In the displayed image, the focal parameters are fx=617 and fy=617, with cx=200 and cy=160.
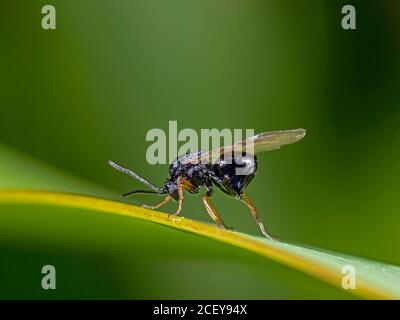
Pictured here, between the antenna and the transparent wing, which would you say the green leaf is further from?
the antenna

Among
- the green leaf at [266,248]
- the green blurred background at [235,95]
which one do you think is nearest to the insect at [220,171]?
the green blurred background at [235,95]

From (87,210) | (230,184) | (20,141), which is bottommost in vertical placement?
(87,210)

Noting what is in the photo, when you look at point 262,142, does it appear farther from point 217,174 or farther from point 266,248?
point 266,248

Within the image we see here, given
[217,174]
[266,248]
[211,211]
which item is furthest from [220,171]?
[266,248]

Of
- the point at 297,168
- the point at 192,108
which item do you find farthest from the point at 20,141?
the point at 297,168

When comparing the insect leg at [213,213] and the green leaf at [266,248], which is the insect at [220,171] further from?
the green leaf at [266,248]

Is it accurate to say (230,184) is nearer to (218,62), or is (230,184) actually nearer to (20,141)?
(218,62)

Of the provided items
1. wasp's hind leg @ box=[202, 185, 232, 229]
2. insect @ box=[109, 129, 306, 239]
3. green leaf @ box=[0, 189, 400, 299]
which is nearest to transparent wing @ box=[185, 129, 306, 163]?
insect @ box=[109, 129, 306, 239]
